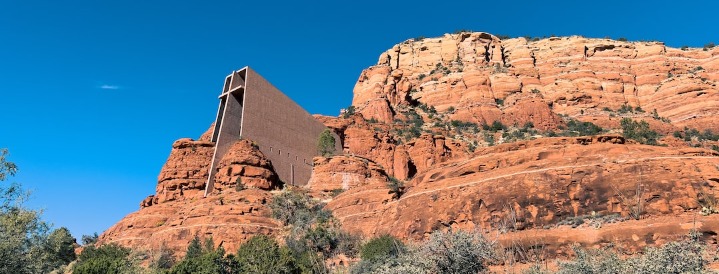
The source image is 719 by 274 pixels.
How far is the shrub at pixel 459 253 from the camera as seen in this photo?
58.3ft

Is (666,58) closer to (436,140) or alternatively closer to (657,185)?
(436,140)

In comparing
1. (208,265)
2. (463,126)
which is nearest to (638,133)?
(463,126)

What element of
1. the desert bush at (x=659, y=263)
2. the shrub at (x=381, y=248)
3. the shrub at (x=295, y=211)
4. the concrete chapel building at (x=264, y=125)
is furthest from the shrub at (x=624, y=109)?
the desert bush at (x=659, y=263)

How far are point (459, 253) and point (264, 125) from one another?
35.7 m

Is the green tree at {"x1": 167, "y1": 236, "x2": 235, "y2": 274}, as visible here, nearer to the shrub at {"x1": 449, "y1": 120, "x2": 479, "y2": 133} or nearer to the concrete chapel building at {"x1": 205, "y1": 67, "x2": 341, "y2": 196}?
the concrete chapel building at {"x1": 205, "y1": 67, "x2": 341, "y2": 196}

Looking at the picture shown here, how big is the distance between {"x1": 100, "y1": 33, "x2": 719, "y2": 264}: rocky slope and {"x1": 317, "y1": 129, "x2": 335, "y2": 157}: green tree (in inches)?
81.6

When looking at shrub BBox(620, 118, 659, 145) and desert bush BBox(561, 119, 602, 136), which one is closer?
shrub BBox(620, 118, 659, 145)

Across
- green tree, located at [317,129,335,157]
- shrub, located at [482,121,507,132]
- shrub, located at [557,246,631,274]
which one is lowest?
shrub, located at [557,246,631,274]

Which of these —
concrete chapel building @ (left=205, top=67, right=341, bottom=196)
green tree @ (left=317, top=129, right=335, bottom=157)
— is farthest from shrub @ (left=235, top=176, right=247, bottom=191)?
green tree @ (left=317, top=129, right=335, bottom=157)

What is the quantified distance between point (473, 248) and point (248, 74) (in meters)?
36.8

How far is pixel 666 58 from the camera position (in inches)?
3076

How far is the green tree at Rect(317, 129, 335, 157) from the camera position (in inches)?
2157

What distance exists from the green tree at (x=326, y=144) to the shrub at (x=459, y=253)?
118ft

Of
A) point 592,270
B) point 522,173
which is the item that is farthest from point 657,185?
point 592,270
